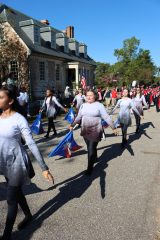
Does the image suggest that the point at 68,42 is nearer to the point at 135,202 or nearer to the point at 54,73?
the point at 54,73

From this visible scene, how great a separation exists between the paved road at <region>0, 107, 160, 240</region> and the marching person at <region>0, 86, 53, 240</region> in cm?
68

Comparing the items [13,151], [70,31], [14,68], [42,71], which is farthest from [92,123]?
[70,31]

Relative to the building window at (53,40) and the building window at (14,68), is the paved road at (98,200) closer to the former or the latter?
the building window at (14,68)

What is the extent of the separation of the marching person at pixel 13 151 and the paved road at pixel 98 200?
0.68m

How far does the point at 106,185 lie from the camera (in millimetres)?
5805

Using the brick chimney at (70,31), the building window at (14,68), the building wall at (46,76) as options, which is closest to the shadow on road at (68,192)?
the building window at (14,68)

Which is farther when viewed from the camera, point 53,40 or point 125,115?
point 53,40

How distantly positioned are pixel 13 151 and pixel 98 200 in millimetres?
2096

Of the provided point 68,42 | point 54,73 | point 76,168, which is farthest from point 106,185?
point 68,42

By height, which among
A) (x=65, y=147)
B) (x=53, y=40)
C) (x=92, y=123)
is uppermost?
(x=53, y=40)

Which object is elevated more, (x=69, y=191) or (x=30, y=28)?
(x=30, y=28)

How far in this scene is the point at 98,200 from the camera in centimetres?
506

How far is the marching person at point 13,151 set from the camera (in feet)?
11.6

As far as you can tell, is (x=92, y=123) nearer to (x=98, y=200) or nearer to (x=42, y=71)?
(x=98, y=200)
